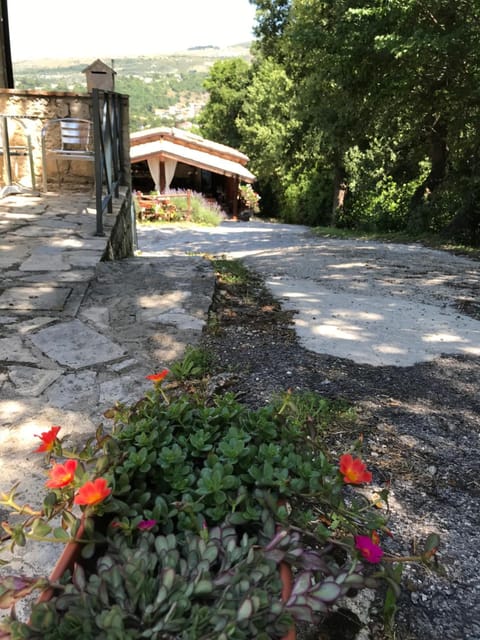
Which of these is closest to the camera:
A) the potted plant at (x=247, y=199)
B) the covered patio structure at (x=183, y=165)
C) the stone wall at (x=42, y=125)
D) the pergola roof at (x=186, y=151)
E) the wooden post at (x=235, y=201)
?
the stone wall at (x=42, y=125)

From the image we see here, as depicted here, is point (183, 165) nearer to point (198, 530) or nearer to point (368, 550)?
point (198, 530)

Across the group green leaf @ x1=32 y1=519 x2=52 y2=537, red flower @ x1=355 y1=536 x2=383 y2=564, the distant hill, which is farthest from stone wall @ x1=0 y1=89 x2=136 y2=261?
the distant hill

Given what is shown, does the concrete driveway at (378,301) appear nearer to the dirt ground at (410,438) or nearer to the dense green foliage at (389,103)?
the dirt ground at (410,438)

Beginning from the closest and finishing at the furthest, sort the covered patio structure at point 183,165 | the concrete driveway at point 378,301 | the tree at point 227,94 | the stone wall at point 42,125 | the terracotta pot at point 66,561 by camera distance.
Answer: the terracotta pot at point 66,561 → the concrete driveway at point 378,301 → the stone wall at point 42,125 → the covered patio structure at point 183,165 → the tree at point 227,94

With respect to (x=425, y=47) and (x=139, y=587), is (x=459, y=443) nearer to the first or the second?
(x=139, y=587)

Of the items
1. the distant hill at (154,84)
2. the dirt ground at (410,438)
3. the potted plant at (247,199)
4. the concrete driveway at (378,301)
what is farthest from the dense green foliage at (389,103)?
the distant hill at (154,84)

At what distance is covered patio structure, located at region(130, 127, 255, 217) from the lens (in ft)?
68.1

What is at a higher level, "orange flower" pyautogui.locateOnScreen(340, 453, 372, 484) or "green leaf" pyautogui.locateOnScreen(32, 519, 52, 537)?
"orange flower" pyautogui.locateOnScreen(340, 453, 372, 484)

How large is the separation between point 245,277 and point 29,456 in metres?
3.04

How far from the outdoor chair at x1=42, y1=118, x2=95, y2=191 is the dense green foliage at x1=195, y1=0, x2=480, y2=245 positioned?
4.77m

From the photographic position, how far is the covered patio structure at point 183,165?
68.1ft

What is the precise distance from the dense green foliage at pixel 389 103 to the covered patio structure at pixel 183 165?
297cm

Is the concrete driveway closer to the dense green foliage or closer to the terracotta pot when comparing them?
the terracotta pot

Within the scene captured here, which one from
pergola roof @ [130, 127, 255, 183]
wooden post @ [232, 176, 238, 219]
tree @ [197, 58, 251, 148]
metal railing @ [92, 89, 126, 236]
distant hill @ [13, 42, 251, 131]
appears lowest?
wooden post @ [232, 176, 238, 219]
